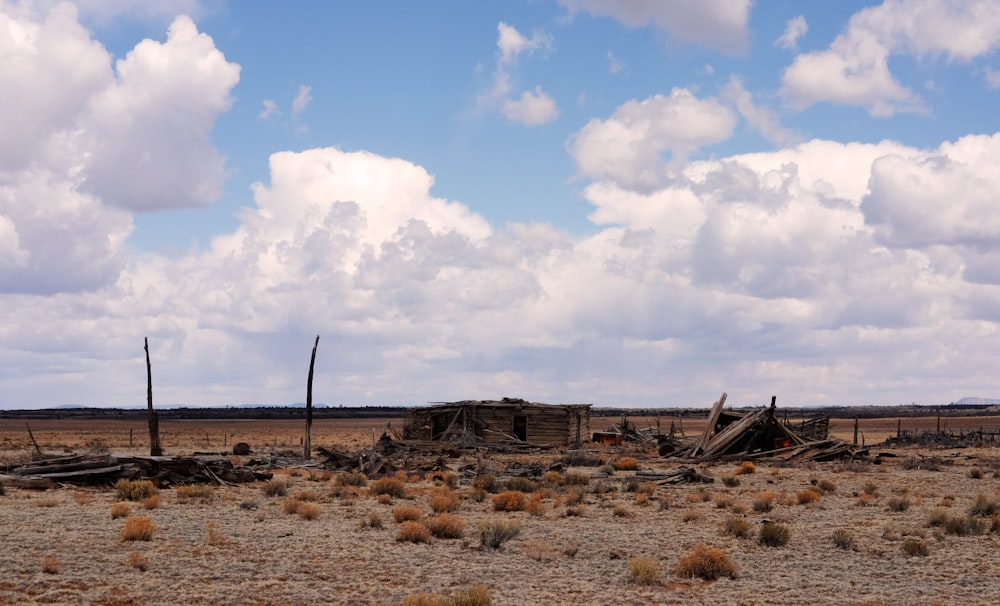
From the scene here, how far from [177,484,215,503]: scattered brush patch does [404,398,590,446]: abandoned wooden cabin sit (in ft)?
77.0

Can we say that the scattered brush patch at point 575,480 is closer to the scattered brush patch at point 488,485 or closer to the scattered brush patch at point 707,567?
the scattered brush patch at point 488,485

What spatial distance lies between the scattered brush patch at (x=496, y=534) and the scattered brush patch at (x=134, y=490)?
369 inches

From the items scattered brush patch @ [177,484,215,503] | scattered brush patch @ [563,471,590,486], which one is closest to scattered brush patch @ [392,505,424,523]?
scattered brush patch @ [177,484,215,503]

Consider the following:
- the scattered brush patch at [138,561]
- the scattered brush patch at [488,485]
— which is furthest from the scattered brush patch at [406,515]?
the scattered brush patch at [138,561]

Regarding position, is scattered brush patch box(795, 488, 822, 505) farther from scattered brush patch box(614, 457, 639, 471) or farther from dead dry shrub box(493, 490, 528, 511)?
scattered brush patch box(614, 457, 639, 471)

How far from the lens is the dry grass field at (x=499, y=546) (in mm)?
11625

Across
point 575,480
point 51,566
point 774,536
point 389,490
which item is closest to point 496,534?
point 774,536

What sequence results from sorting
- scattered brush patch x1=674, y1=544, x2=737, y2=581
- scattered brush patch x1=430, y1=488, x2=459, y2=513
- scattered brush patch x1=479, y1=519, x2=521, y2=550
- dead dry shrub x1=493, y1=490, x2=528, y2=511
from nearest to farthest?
scattered brush patch x1=674, y1=544, x2=737, y2=581
scattered brush patch x1=479, y1=519, x2=521, y2=550
scattered brush patch x1=430, y1=488, x2=459, y2=513
dead dry shrub x1=493, y1=490, x2=528, y2=511

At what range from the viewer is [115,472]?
23469mm

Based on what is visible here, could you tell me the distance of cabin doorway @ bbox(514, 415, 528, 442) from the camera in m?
47.3

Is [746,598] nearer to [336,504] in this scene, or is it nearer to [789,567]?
[789,567]

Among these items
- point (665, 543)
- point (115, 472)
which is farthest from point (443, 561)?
point (115, 472)

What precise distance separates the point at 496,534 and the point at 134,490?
401 inches

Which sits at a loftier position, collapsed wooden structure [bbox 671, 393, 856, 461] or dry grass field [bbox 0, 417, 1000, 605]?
dry grass field [bbox 0, 417, 1000, 605]
